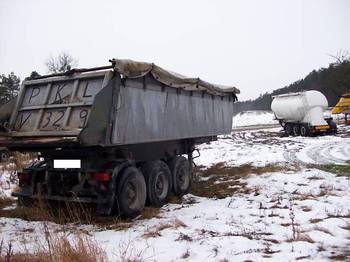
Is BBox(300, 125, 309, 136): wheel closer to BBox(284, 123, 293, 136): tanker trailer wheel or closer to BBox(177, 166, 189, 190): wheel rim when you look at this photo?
BBox(284, 123, 293, 136): tanker trailer wheel

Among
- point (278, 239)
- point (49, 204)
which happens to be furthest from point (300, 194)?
point (49, 204)

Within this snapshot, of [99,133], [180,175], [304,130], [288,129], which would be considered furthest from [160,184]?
[288,129]

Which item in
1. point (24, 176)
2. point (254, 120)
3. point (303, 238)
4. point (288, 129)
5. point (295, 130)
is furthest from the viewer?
point (254, 120)

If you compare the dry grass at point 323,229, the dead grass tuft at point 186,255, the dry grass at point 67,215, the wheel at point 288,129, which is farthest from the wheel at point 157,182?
the wheel at point 288,129

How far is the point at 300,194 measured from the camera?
8406 millimetres

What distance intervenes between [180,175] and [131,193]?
2.56m

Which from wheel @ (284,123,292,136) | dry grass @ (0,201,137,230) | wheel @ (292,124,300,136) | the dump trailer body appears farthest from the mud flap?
wheel @ (284,123,292,136)

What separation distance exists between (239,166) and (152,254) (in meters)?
8.80

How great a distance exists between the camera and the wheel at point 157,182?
7768 mm

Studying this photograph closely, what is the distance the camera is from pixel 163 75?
7.82m

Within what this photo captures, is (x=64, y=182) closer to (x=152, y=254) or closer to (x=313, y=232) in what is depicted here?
(x=152, y=254)

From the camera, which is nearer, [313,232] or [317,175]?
[313,232]

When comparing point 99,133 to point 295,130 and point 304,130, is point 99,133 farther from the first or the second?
point 295,130

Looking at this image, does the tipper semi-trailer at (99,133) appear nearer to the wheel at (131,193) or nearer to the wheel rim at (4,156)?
the wheel at (131,193)
